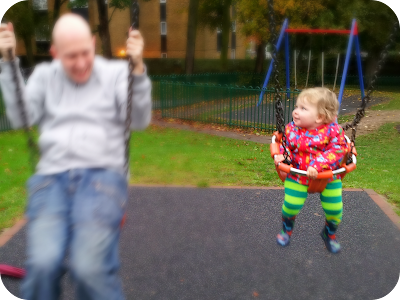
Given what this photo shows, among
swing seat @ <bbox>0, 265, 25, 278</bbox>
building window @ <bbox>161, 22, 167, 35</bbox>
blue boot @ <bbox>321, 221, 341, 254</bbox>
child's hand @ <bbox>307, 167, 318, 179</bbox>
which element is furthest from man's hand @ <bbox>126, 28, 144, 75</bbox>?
building window @ <bbox>161, 22, 167, 35</bbox>

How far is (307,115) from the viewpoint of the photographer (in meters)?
2.47

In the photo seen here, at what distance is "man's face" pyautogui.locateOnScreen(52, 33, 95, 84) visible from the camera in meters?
1.79

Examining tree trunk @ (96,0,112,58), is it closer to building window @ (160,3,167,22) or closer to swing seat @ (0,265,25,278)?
swing seat @ (0,265,25,278)

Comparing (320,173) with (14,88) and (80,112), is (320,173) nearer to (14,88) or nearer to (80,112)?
(80,112)

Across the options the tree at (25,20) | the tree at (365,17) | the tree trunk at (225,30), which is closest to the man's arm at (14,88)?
the tree at (365,17)

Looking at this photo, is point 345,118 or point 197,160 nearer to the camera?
point 197,160

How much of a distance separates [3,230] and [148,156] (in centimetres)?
345

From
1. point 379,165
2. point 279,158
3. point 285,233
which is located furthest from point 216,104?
point 279,158

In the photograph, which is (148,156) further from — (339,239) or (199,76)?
(199,76)

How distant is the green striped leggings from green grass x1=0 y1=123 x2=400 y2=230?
2402 mm

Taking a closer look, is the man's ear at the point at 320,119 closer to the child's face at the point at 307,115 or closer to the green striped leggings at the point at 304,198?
the child's face at the point at 307,115

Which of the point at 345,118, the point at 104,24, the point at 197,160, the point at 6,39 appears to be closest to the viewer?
the point at 6,39

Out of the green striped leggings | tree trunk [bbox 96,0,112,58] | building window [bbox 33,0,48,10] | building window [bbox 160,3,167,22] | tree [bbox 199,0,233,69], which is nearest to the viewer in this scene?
the green striped leggings

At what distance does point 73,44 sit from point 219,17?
2239cm
